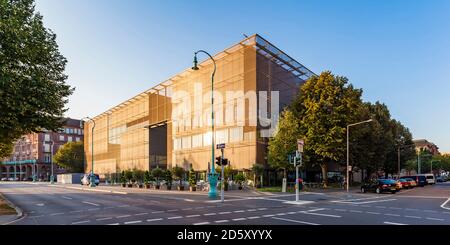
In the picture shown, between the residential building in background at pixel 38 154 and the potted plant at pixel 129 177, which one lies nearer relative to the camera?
the potted plant at pixel 129 177

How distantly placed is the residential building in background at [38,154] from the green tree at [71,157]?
18320mm

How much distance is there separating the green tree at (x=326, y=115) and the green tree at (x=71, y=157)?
8666 centimetres

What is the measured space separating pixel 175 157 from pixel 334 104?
2955cm

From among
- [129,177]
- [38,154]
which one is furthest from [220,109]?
[38,154]

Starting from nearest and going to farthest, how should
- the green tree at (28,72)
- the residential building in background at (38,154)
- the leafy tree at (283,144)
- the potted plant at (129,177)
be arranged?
1. the green tree at (28,72)
2. the leafy tree at (283,144)
3. the potted plant at (129,177)
4. the residential building in background at (38,154)

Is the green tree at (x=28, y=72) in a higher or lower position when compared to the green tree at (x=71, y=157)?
higher

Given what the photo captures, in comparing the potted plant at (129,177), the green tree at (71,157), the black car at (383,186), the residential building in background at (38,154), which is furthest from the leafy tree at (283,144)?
the residential building in background at (38,154)

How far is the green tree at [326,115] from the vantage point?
41.1 m

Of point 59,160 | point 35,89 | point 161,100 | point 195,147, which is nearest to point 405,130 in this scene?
point 195,147

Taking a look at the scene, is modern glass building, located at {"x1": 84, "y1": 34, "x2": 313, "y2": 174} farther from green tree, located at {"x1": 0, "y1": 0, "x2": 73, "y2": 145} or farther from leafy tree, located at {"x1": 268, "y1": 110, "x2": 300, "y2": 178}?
green tree, located at {"x1": 0, "y1": 0, "x2": 73, "y2": 145}

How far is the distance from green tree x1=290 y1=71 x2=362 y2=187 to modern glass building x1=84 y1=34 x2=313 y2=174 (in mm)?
5344

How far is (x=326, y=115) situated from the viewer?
4181cm

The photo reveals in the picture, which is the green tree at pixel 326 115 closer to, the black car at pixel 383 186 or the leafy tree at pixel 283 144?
the leafy tree at pixel 283 144

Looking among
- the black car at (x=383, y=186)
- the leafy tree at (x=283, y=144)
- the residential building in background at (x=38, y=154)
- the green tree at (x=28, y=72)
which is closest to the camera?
the green tree at (x=28, y=72)
